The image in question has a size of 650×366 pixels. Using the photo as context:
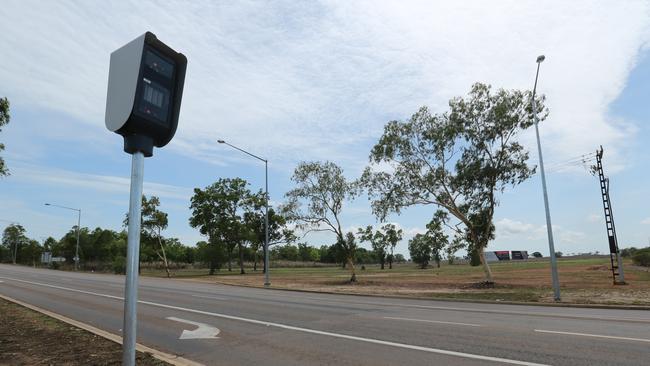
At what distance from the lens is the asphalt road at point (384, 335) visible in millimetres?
7602

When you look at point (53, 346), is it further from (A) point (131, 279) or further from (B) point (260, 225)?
(B) point (260, 225)

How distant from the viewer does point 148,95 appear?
137 inches

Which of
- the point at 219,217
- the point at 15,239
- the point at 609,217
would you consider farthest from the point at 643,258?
the point at 15,239

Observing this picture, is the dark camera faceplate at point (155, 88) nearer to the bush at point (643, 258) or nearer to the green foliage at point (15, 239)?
the bush at point (643, 258)

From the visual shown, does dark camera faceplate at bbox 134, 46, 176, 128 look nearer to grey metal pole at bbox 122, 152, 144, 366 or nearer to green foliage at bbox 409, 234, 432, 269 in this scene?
grey metal pole at bbox 122, 152, 144, 366

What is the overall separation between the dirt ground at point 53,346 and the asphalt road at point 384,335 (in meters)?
0.94

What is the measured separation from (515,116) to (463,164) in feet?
14.6

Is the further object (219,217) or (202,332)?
(219,217)

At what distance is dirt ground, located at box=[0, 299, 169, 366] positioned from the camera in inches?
280

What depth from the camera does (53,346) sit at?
8.32 metres

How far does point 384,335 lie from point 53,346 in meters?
6.73

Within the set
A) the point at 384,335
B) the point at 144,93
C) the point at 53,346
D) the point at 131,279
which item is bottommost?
the point at 384,335

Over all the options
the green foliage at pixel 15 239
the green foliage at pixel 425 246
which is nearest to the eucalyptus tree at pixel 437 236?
the green foliage at pixel 425 246

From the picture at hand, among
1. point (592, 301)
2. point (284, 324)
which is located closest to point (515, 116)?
point (592, 301)
